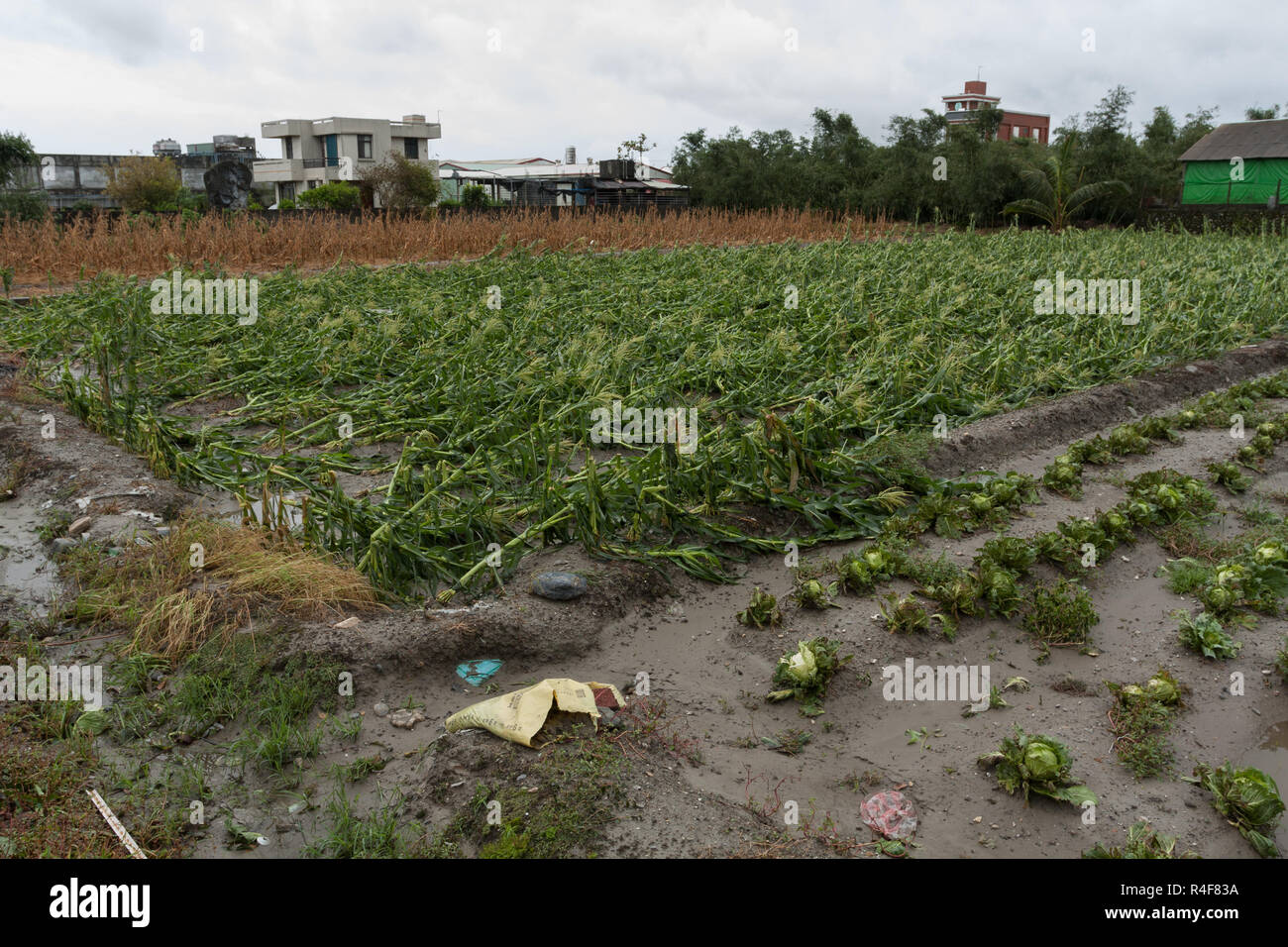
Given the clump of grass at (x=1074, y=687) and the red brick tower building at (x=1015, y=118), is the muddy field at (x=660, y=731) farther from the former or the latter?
the red brick tower building at (x=1015, y=118)

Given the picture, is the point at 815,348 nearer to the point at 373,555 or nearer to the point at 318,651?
the point at 373,555

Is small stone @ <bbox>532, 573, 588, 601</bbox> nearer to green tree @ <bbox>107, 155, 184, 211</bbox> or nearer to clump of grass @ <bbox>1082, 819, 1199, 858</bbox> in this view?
clump of grass @ <bbox>1082, 819, 1199, 858</bbox>

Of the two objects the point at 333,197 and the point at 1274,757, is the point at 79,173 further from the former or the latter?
the point at 1274,757

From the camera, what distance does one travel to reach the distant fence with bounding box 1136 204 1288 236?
2348 cm

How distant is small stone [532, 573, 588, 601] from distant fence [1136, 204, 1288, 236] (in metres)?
23.7

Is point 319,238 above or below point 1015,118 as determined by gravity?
below

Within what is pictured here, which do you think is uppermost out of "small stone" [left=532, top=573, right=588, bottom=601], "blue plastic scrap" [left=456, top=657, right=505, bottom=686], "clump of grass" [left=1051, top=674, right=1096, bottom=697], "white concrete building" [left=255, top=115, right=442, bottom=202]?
"white concrete building" [left=255, top=115, right=442, bottom=202]

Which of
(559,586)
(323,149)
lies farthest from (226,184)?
(559,586)

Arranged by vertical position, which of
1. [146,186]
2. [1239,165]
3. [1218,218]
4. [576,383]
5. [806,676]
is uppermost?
[146,186]

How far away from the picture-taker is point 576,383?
647cm

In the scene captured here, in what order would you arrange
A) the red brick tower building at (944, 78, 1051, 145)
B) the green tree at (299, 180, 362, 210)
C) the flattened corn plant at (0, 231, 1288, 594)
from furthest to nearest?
the red brick tower building at (944, 78, 1051, 145) < the green tree at (299, 180, 362, 210) < the flattened corn plant at (0, 231, 1288, 594)

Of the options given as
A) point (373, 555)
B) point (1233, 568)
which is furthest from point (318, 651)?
point (1233, 568)

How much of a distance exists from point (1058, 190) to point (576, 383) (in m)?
22.6

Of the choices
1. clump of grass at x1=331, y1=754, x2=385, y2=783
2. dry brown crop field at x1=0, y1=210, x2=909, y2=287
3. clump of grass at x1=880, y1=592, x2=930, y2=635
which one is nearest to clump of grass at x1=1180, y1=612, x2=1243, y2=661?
clump of grass at x1=880, y1=592, x2=930, y2=635
